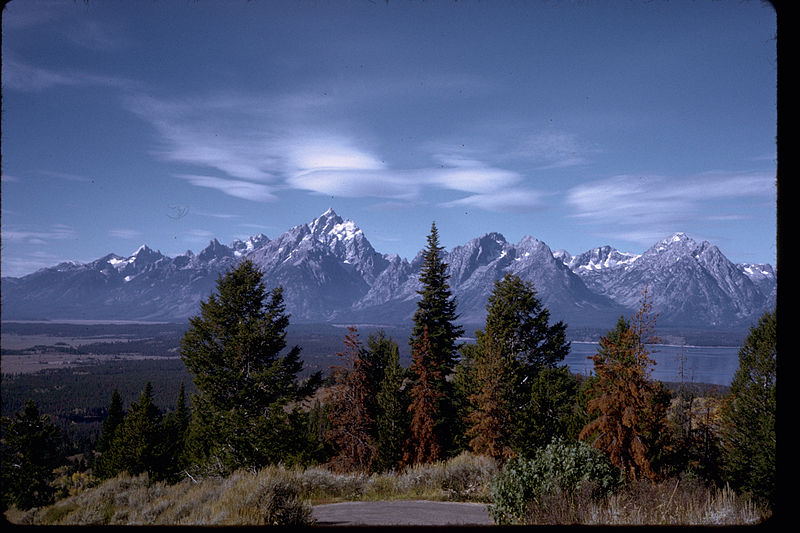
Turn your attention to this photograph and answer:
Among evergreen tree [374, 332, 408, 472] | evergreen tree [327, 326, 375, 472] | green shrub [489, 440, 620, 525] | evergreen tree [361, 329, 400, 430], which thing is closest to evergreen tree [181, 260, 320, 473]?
evergreen tree [327, 326, 375, 472]

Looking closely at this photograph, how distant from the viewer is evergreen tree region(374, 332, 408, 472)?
116ft

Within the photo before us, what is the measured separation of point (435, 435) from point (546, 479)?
25.7 metres

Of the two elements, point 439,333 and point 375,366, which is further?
point 375,366

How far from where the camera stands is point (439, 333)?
37.6m

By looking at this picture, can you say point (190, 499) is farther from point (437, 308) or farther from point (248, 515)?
point (437, 308)

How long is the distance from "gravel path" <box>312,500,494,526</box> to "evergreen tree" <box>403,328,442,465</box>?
63.7ft

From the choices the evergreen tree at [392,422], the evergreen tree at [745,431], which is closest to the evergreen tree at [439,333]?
the evergreen tree at [392,422]

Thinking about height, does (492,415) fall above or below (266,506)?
below

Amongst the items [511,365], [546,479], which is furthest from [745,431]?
[546,479]

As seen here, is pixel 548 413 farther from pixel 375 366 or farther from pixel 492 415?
pixel 375 366

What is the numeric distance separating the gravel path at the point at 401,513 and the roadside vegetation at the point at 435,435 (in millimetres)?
851

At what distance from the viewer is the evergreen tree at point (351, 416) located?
32719 mm

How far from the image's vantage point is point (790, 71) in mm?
2205

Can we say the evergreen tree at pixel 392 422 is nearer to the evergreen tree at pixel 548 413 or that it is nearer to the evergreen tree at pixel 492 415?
the evergreen tree at pixel 492 415
